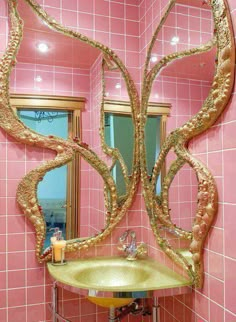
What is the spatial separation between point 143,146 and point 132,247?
62cm

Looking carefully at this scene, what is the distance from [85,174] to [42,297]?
0.74 meters

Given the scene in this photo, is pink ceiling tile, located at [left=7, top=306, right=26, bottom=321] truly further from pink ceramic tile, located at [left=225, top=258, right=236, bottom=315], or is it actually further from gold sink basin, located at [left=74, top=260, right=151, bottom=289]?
pink ceramic tile, located at [left=225, top=258, right=236, bottom=315]

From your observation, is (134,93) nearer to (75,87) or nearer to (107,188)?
(75,87)

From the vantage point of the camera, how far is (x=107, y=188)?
198cm

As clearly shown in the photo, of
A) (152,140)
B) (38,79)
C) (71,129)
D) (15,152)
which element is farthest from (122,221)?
(38,79)

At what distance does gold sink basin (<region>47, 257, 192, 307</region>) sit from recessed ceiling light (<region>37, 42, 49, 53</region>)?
3.98ft

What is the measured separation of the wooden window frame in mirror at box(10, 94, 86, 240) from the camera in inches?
72.5

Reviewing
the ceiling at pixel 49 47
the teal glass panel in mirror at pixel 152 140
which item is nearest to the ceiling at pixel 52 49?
the ceiling at pixel 49 47

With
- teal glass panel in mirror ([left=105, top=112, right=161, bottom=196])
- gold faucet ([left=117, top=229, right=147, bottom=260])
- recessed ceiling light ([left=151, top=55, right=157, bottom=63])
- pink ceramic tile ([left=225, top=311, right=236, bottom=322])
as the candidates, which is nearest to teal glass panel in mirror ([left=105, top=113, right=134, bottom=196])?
teal glass panel in mirror ([left=105, top=112, right=161, bottom=196])

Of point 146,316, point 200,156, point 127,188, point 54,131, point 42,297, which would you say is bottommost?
point 146,316

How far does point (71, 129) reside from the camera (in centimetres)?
191

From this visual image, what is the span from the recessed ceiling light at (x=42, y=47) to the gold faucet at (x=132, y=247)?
1.18 m

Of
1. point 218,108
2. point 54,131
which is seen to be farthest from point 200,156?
point 54,131

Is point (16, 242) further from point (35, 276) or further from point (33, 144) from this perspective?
point (33, 144)
